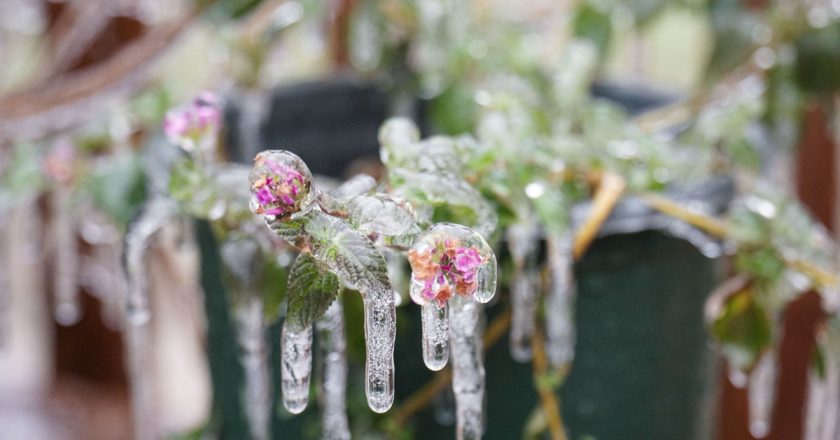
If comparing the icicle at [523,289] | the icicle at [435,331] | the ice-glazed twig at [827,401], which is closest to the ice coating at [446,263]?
the icicle at [435,331]

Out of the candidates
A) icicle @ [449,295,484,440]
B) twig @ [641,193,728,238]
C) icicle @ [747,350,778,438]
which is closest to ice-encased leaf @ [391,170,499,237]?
icicle @ [449,295,484,440]

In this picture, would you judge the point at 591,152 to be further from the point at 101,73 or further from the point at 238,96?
the point at 101,73

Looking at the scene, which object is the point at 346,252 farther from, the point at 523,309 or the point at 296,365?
the point at 523,309

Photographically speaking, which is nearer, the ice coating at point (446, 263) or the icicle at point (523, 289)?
the ice coating at point (446, 263)

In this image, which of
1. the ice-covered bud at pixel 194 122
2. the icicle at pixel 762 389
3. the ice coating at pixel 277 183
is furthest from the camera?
the icicle at pixel 762 389

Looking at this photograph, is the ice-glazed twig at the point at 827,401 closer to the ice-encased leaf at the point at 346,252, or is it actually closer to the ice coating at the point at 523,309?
the ice coating at the point at 523,309

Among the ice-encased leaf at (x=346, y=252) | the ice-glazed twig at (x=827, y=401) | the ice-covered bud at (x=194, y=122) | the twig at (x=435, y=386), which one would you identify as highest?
the ice-covered bud at (x=194, y=122)

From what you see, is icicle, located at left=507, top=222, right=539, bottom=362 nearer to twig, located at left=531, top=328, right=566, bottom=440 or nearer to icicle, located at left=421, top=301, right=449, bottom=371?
twig, located at left=531, top=328, right=566, bottom=440

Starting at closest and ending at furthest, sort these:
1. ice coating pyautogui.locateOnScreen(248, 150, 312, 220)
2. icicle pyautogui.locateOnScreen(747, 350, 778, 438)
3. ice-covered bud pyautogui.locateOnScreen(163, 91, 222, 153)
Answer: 1. ice coating pyautogui.locateOnScreen(248, 150, 312, 220)
2. ice-covered bud pyautogui.locateOnScreen(163, 91, 222, 153)
3. icicle pyautogui.locateOnScreen(747, 350, 778, 438)
